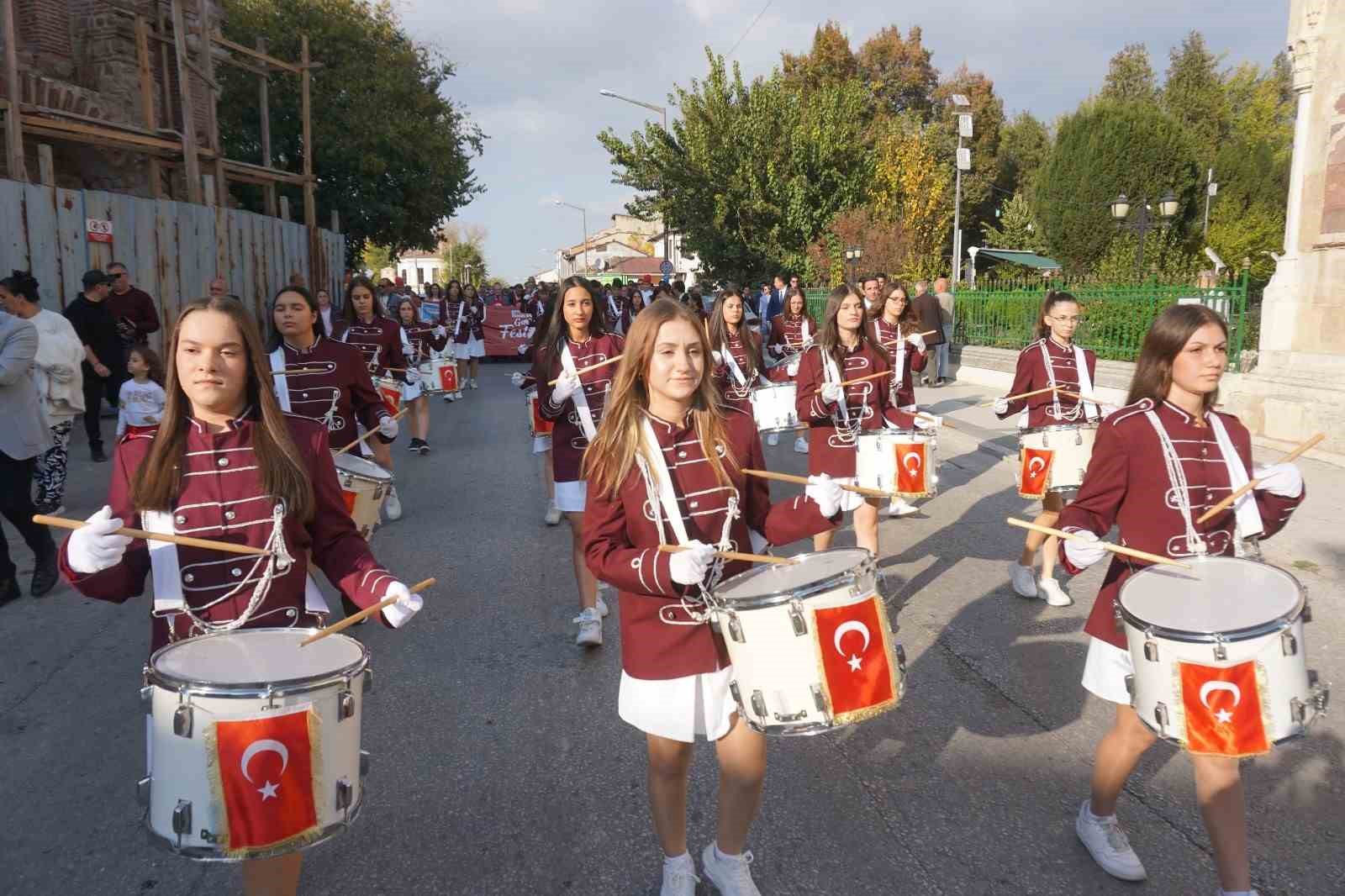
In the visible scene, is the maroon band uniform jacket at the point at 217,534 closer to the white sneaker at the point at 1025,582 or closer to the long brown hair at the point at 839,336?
the long brown hair at the point at 839,336

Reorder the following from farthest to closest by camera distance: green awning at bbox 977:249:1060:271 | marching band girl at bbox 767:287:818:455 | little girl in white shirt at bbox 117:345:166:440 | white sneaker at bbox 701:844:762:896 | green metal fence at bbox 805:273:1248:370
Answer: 1. green awning at bbox 977:249:1060:271
2. green metal fence at bbox 805:273:1248:370
3. marching band girl at bbox 767:287:818:455
4. little girl in white shirt at bbox 117:345:166:440
5. white sneaker at bbox 701:844:762:896

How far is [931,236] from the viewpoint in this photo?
37375 millimetres

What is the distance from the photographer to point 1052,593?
5.74 m

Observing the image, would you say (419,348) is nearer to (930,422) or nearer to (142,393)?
(142,393)

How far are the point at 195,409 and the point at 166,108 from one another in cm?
1909

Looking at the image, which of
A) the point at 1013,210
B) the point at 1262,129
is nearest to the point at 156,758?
the point at 1013,210

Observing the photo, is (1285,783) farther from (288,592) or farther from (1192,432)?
(288,592)

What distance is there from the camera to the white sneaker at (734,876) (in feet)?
9.40

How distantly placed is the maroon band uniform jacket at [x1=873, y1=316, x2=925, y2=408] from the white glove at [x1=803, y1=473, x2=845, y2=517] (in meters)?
3.50

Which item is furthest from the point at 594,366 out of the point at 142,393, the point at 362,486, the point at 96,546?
the point at 142,393

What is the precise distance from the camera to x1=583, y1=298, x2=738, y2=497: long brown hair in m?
2.81

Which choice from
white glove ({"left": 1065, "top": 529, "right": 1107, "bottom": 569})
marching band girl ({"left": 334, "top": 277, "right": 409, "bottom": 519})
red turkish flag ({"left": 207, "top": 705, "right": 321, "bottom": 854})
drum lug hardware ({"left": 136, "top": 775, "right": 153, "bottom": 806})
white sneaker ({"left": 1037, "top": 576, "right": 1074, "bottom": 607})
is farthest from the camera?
marching band girl ({"left": 334, "top": 277, "right": 409, "bottom": 519})

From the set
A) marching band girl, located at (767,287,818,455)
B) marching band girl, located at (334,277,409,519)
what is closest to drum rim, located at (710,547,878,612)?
marching band girl, located at (334,277,409,519)

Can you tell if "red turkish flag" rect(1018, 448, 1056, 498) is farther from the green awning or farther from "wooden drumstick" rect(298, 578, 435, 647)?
the green awning
